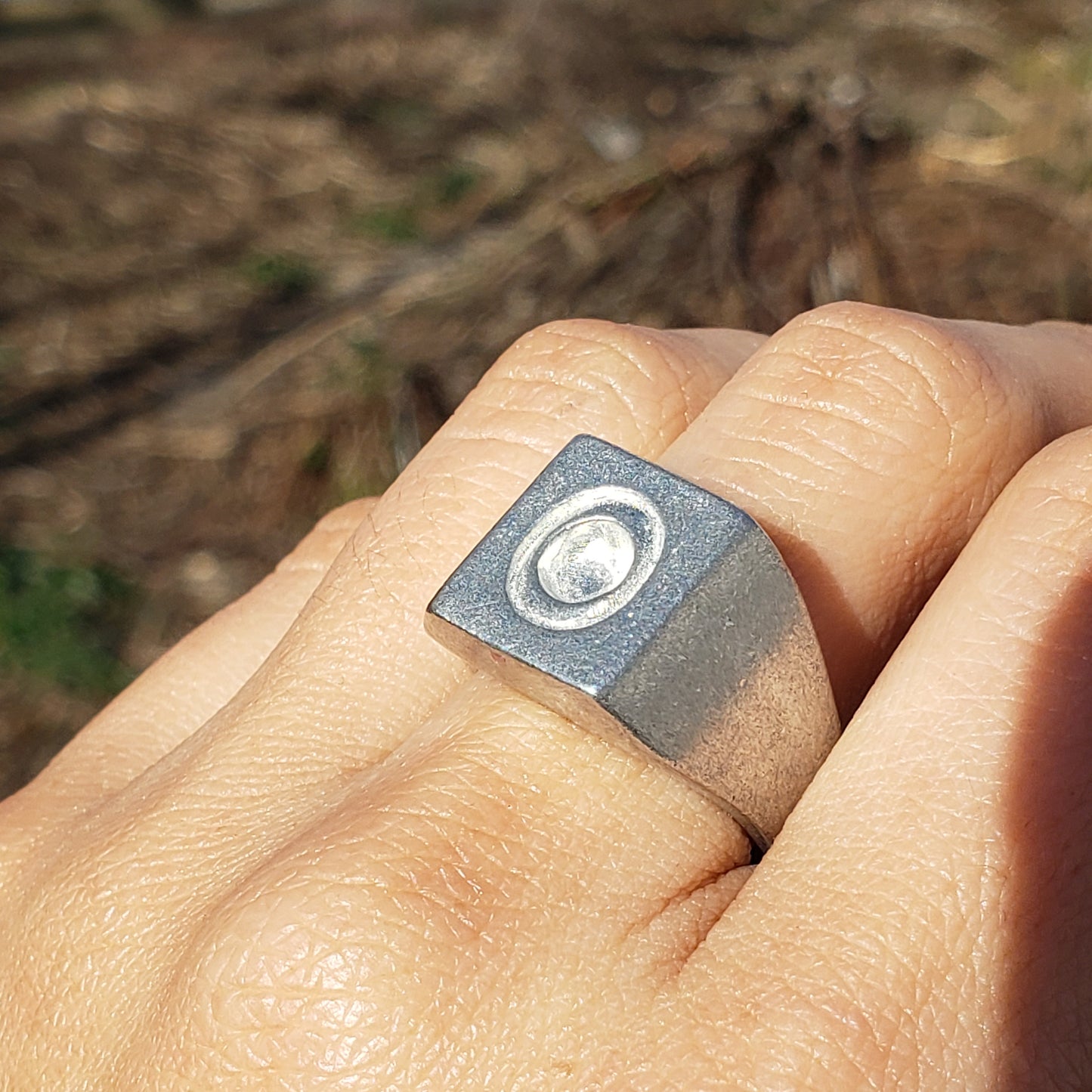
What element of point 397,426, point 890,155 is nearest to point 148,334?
point 397,426

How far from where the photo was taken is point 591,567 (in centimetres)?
97

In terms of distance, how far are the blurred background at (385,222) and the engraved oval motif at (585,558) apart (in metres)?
2.01

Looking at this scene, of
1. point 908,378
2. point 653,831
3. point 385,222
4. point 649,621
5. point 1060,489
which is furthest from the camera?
point 385,222

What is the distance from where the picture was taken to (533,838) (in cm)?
101

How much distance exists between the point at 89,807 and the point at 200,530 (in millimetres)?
2576

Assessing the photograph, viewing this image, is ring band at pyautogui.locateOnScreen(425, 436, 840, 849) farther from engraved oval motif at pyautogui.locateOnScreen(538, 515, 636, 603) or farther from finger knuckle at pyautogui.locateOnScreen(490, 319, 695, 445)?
finger knuckle at pyautogui.locateOnScreen(490, 319, 695, 445)

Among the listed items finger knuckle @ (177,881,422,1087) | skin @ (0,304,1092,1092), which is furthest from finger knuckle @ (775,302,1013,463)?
finger knuckle @ (177,881,422,1087)

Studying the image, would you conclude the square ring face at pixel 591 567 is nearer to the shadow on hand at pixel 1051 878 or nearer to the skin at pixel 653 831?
the skin at pixel 653 831

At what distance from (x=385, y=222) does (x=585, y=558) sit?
4.29 meters

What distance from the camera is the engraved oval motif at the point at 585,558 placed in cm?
95

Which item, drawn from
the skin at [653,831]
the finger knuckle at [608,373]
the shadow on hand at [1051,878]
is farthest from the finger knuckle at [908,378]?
the shadow on hand at [1051,878]

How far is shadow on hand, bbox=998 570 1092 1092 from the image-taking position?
35.3 inches

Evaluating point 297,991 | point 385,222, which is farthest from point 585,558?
point 385,222

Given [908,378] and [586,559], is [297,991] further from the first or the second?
[908,378]
